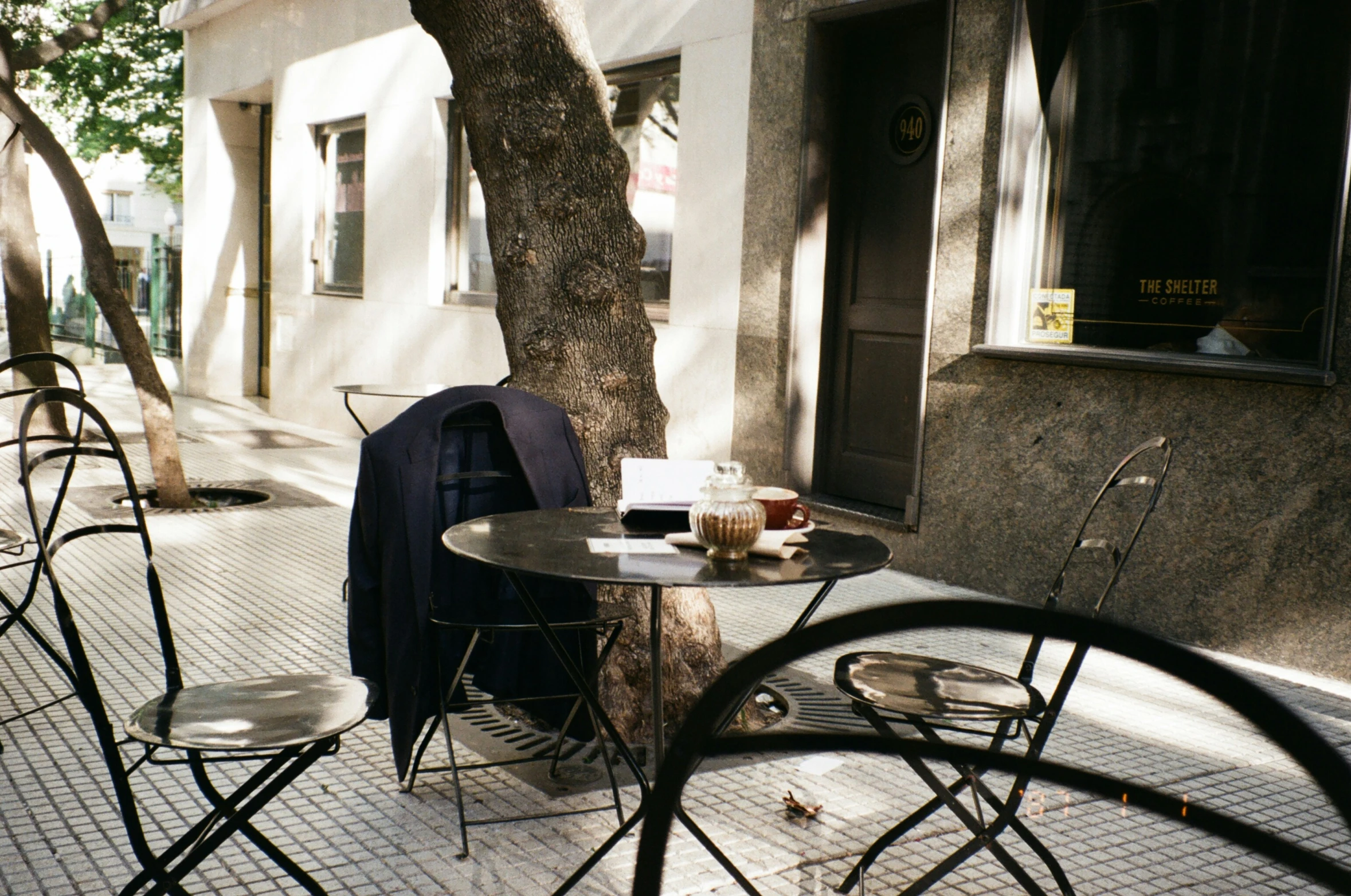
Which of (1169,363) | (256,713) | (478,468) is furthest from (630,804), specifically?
(1169,363)

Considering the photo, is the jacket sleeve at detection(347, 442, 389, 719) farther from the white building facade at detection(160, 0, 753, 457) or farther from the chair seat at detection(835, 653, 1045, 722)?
the white building facade at detection(160, 0, 753, 457)

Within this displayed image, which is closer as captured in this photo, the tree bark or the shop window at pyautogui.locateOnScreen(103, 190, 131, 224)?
the tree bark

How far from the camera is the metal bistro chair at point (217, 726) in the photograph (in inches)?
89.0

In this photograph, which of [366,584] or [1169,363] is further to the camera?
[1169,363]

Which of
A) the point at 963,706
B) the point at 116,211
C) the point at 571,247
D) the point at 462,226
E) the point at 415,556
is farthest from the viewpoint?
the point at 116,211

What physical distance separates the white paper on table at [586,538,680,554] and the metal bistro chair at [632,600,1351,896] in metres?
1.56

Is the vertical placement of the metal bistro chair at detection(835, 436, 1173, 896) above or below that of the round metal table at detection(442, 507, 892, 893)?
below

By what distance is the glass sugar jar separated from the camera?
2.63 metres

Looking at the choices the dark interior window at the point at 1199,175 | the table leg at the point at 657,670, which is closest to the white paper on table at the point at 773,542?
the table leg at the point at 657,670

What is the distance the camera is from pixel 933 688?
2.69m

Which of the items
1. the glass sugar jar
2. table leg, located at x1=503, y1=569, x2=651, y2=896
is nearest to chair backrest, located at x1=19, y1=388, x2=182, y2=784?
table leg, located at x1=503, y1=569, x2=651, y2=896

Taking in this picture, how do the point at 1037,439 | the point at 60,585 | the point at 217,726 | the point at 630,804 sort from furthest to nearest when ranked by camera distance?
the point at 1037,439, the point at 630,804, the point at 60,585, the point at 217,726

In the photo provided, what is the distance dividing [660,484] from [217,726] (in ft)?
3.75

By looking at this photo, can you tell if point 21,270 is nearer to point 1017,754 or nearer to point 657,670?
point 657,670
